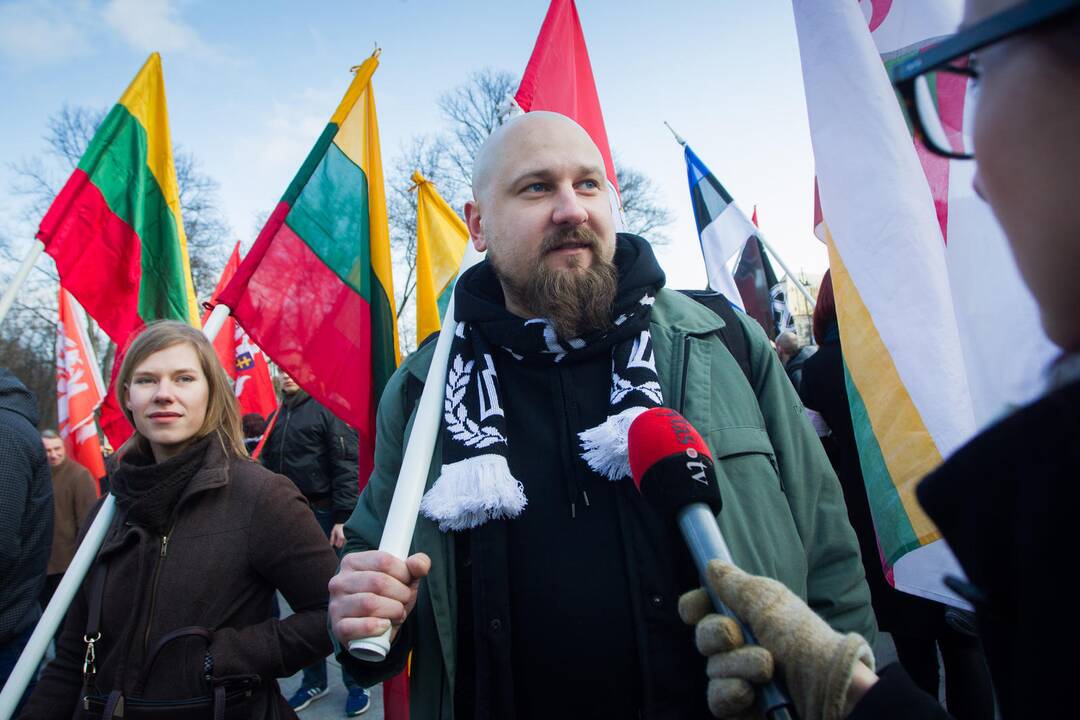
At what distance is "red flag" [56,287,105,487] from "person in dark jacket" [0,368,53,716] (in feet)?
9.95

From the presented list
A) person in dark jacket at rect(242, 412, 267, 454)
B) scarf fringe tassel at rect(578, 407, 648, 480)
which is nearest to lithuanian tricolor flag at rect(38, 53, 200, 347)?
scarf fringe tassel at rect(578, 407, 648, 480)

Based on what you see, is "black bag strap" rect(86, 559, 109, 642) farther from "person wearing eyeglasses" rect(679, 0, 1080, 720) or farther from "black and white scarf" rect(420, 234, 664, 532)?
"person wearing eyeglasses" rect(679, 0, 1080, 720)

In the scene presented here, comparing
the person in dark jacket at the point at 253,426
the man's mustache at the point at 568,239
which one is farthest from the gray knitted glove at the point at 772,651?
the person in dark jacket at the point at 253,426

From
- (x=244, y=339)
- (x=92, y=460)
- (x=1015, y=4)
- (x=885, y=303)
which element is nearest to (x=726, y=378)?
(x=885, y=303)

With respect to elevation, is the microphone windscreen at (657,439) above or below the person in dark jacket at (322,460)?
below

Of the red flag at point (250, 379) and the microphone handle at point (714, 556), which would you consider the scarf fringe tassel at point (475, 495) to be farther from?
the red flag at point (250, 379)

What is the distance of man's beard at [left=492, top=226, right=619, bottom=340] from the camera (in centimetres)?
175

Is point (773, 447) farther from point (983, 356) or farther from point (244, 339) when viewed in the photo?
point (244, 339)

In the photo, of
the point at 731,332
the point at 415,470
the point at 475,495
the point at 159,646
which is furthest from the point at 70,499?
the point at 731,332

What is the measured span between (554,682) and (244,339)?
7.10 metres

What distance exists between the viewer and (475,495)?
1.50 metres

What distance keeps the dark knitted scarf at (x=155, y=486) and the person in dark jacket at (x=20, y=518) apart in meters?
1.05

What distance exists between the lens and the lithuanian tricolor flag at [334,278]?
2.99m

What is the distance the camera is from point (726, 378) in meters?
1.69
